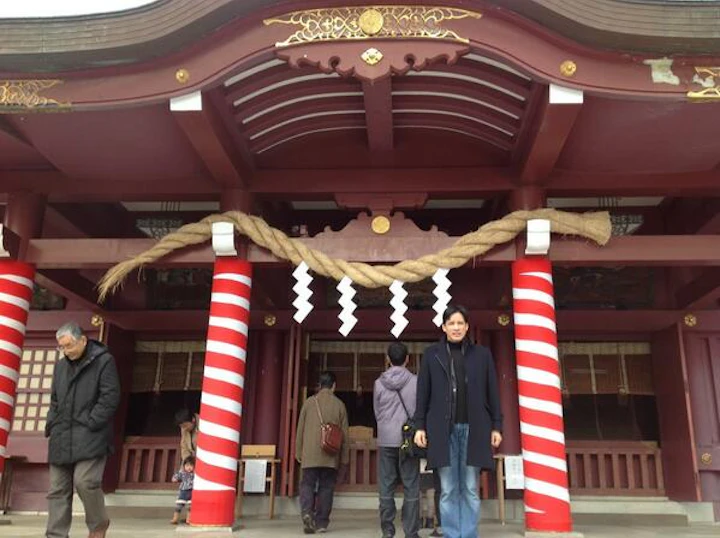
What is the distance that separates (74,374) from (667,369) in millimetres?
6925

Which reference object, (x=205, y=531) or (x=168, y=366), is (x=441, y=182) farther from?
(x=168, y=366)

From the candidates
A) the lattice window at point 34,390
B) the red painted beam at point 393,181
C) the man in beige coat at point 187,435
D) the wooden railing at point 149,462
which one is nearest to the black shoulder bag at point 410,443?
the red painted beam at point 393,181

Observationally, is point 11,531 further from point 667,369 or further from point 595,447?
point 667,369

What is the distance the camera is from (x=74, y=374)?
457cm

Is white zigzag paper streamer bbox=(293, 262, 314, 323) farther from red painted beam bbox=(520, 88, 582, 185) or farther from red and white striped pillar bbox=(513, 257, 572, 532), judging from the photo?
red painted beam bbox=(520, 88, 582, 185)

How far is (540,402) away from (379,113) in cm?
305

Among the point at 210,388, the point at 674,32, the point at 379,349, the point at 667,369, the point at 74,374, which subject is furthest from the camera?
the point at 379,349

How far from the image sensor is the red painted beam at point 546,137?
5.50m

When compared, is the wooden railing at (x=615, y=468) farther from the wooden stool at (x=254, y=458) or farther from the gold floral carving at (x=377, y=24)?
the gold floral carving at (x=377, y=24)

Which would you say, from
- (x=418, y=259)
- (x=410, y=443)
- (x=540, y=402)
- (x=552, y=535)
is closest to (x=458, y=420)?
(x=410, y=443)

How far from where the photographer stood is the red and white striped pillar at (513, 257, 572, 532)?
225 inches

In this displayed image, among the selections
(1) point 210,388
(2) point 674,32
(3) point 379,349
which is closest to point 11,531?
(1) point 210,388

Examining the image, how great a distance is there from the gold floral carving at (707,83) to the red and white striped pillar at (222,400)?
14.3 feet

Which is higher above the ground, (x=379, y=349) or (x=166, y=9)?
(x=166, y=9)
